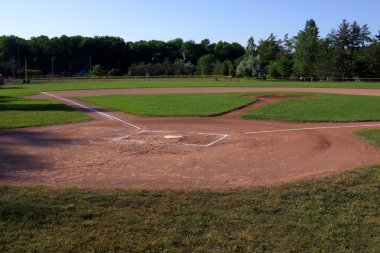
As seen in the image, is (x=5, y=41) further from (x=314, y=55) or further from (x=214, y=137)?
(x=214, y=137)

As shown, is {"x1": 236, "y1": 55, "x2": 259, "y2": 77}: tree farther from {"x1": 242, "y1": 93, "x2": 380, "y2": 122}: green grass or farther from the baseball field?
the baseball field

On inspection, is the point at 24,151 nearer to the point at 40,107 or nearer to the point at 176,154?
the point at 176,154

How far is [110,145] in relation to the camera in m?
11.8

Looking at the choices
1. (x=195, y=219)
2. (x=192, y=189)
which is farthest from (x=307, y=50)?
(x=195, y=219)

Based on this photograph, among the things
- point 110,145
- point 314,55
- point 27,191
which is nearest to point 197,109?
point 110,145

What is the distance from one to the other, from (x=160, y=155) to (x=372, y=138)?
6229 mm

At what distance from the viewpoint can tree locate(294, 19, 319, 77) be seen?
83000 mm

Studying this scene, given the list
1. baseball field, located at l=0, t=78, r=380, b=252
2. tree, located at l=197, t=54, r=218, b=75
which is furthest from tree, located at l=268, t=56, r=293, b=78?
baseball field, located at l=0, t=78, r=380, b=252

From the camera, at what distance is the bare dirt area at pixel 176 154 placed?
812 centimetres

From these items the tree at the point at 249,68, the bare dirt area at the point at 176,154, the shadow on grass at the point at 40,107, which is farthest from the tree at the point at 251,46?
the bare dirt area at the point at 176,154

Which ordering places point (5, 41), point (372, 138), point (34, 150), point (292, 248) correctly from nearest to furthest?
point (292, 248) → point (34, 150) → point (372, 138) → point (5, 41)

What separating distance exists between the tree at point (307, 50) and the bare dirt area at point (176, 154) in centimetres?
7029

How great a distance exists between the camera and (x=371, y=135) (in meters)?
12.6

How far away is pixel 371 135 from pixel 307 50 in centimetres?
7771
